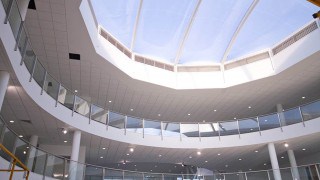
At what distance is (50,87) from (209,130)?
34.9 feet

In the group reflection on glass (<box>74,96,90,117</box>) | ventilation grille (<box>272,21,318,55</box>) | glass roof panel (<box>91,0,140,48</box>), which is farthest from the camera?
ventilation grille (<box>272,21,318,55</box>)

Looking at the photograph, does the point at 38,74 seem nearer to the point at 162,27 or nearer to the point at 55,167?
the point at 55,167

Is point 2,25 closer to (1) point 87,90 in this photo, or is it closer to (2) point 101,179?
(2) point 101,179

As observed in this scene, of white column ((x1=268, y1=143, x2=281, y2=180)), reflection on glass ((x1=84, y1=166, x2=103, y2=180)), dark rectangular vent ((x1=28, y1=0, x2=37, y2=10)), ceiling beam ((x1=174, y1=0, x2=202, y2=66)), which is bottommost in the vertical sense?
reflection on glass ((x1=84, y1=166, x2=103, y2=180))

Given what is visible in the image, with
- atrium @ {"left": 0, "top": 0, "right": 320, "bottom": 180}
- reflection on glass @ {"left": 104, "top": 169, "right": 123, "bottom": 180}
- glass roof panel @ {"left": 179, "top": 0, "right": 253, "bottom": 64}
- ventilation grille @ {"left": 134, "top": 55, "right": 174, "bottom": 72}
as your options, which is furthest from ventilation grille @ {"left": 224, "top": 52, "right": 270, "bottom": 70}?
reflection on glass @ {"left": 104, "top": 169, "right": 123, "bottom": 180}

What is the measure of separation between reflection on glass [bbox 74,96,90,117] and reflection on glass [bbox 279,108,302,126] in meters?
11.6

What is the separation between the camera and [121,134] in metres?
16.9

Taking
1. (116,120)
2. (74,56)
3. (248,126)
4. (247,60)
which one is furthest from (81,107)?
(247,60)

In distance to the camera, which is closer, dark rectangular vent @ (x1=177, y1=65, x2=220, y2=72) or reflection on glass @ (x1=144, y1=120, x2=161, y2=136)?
reflection on glass @ (x1=144, y1=120, x2=161, y2=136)

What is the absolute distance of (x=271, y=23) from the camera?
17062 mm

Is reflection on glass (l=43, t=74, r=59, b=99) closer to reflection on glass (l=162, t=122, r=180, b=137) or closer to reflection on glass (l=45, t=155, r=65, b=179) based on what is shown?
reflection on glass (l=45, t=155, r=65, b=179)

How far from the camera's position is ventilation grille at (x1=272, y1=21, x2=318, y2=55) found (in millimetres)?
16445

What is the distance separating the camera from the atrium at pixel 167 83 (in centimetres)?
1327

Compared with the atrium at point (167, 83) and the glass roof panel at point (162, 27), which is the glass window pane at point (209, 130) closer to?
the atrium at point (167, 83)
